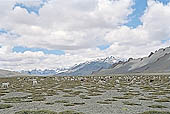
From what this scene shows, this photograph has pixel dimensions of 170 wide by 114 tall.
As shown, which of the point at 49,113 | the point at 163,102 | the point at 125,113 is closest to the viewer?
the point at 49,113

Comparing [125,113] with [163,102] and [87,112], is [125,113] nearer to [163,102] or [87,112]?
[87,112]

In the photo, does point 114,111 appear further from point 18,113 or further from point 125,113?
point 18,113

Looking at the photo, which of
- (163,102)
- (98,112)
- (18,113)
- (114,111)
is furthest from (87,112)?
(163,102)

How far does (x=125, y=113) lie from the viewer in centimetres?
1653

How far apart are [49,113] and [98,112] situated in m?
3.52

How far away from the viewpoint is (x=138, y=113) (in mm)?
16453

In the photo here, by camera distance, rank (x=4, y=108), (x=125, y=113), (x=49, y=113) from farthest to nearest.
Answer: (x=4, y=108) < (x=125, y=113) < (x=49, y=113)

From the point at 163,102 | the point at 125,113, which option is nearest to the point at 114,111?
the point at 125,113

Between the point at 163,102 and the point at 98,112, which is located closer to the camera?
the point at 98,112

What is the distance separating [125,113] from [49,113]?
5.28 meters

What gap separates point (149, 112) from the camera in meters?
16.5

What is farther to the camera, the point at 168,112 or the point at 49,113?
the point at 168,112

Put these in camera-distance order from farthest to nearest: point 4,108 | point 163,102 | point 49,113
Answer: point 163,102 < point 4,108 < point 49,113

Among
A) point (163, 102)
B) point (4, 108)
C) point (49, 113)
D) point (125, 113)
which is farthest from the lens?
point (163, 102)
